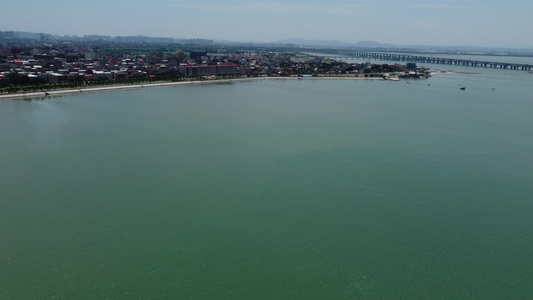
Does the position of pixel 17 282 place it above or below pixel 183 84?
below

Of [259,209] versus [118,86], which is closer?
[259,209]

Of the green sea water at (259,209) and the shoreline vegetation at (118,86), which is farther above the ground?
the shoreline vegetation at (118,86)

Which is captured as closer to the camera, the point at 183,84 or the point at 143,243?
the point at 143,243

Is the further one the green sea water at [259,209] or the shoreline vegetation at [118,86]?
the shoreline vegetation at [118,86]

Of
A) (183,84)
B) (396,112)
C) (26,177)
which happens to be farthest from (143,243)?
(183,84)

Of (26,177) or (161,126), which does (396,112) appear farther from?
(26,177)

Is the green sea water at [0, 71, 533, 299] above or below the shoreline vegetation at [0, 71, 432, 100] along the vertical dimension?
below

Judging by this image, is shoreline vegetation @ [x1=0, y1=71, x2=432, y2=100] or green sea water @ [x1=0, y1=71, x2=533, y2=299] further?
shoreline vegetation @ [x1=0, y1=71, x2=432, y2=100]


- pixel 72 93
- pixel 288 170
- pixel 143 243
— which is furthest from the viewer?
pixel 72 93
